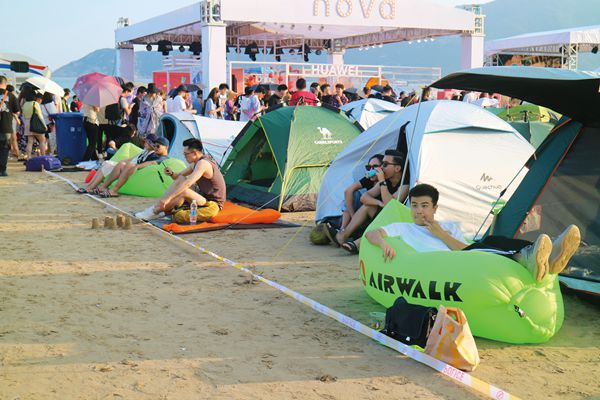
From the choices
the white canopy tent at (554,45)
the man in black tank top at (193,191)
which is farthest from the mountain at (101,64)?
the man in black tank top at (193,191)

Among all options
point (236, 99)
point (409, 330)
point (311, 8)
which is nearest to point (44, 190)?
point (236, 99)

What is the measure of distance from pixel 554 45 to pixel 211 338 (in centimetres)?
2794

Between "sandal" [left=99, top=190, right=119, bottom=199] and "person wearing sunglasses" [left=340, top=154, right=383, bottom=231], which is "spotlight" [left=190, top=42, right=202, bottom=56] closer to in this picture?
"sandal" [left=99, top=190, right=119, bottom=199]

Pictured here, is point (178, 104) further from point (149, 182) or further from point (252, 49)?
point (252, 49)

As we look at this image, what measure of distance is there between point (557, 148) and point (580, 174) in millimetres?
324

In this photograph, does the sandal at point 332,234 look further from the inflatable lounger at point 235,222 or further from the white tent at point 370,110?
the white tent at point 370,110

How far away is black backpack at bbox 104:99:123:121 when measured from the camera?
1611 centimetres

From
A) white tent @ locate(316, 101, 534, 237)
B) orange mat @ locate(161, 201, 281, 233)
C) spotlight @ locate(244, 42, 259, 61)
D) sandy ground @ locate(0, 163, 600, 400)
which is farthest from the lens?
spotlight @ locate(244, 42, 259, 61)

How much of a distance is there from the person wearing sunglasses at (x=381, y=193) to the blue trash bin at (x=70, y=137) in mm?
10695

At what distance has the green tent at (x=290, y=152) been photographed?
10469 millimetres

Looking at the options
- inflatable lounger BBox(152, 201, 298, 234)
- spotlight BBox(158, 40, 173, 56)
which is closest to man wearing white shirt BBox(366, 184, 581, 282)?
inflatable lounger BBox(152, 201, 298, 234)

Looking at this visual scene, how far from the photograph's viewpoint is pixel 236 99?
709 inches

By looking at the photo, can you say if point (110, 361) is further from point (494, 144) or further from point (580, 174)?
point (494, 144)

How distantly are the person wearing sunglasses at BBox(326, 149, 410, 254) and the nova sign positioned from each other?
18.4 metres
